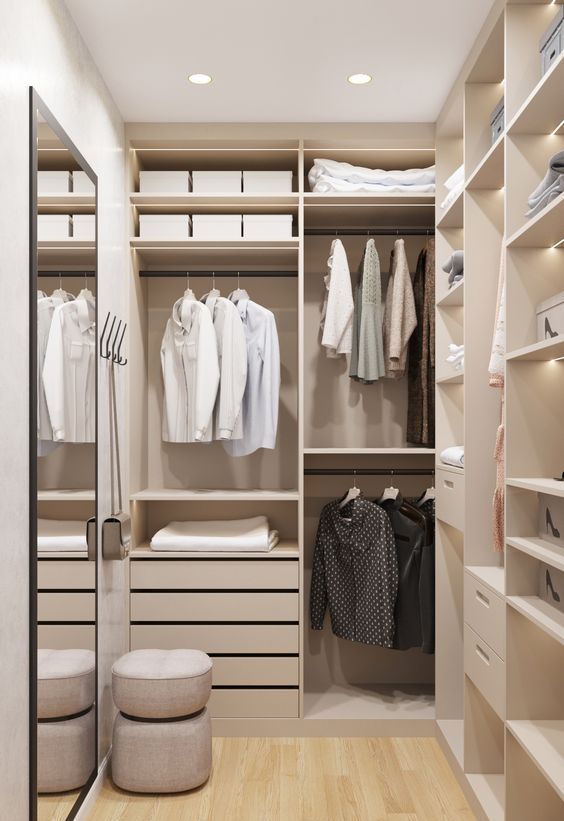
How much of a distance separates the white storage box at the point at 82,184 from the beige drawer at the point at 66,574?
1.14 meters

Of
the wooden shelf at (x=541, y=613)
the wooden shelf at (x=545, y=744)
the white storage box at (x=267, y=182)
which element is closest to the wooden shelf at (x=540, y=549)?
the wooden shelf at (x=541, y=613)

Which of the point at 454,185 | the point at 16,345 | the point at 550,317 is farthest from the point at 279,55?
the point at 16,345

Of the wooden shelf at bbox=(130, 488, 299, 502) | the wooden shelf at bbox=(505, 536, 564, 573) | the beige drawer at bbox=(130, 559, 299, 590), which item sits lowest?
the beige drawer at bbox=(130, 559, 299, 590)

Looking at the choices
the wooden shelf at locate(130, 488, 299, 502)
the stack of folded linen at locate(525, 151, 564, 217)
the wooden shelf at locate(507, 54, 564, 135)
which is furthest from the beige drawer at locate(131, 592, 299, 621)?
the wooden shelf at locate(507, 54, 564, 135)

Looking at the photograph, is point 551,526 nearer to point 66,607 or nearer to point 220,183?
point 66,607

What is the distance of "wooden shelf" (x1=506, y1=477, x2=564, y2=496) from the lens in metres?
1.91

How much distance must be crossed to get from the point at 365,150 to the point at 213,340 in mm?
1095

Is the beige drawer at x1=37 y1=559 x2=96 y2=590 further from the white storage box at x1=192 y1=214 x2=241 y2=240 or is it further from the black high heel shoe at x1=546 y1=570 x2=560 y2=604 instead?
the white storage box at x1=192 y1=214 x2=241 y2=240

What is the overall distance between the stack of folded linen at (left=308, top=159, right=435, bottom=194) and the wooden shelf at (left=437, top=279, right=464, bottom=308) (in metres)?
0.55

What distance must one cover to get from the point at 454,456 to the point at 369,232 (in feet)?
4.18

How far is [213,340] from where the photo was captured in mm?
3406

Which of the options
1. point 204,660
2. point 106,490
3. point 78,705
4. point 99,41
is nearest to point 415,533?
point 204,660

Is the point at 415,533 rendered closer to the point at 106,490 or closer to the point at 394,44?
the point at 106,490

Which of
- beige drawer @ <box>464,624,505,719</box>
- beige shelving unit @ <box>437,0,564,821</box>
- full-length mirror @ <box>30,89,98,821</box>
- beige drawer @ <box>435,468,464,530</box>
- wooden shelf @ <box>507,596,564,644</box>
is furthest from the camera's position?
beige drawer @ <box>435,468,464,530</box>
